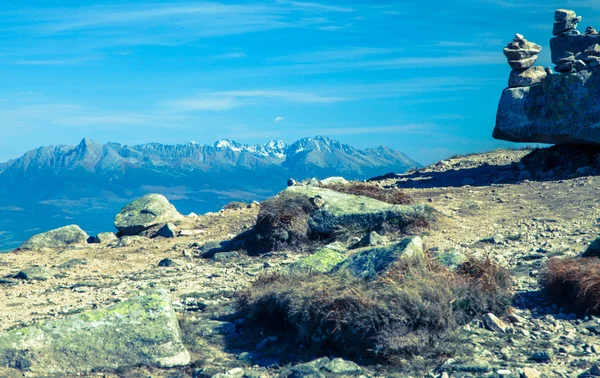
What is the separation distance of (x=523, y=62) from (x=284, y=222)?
14538mm

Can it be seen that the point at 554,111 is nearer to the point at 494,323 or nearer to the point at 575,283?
the point at 575,283

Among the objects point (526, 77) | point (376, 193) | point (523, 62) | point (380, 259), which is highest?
point (523, 62)

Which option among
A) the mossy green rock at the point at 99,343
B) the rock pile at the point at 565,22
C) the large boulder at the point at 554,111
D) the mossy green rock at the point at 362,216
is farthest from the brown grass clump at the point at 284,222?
the rock pile at the point at 565,22

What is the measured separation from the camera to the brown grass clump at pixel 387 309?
7867 millimetres

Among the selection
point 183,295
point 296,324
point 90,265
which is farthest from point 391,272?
point 90,265

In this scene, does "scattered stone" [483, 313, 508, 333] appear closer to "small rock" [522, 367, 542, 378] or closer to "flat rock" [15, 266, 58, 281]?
"small rock" [522, 367, 542, 378]

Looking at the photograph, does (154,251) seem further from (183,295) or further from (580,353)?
(580,353)

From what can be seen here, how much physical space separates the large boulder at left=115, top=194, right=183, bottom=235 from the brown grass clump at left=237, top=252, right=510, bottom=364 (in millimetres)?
13178

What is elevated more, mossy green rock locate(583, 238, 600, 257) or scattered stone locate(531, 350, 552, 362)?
mossy green rock locate(583, 238, 600, 257)

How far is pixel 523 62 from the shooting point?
25.5 meters

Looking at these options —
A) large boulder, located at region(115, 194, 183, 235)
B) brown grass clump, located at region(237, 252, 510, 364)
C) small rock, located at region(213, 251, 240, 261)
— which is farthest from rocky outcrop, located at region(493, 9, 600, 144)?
brown grass clump, located at region(237, 252, 510, 364)

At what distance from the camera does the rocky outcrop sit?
74.8 ft

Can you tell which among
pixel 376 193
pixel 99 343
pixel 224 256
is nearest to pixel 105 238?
pixel 224 256

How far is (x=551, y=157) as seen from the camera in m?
24.5
